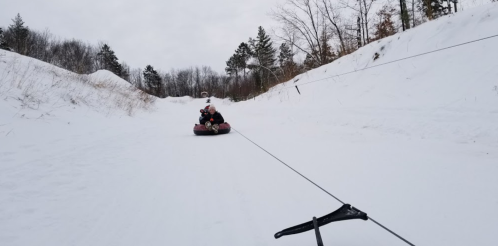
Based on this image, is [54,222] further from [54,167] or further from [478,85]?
[478,85]

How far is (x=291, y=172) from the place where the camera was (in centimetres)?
302

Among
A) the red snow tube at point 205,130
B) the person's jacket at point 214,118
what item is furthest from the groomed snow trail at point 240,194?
the person's jacket at point 214,118

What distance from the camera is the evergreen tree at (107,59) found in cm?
4788

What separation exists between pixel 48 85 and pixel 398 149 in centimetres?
921

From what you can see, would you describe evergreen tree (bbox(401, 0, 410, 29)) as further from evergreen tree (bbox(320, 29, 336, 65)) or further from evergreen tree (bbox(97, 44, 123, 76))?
evergreen tree (bbox(97, 44, 123, 76))

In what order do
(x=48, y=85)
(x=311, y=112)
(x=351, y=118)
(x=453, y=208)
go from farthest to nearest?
(x=311, y=112) → (x=48, y=85) → (x=351, y=118) → (x=453, y=208)

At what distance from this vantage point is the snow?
1.73 m

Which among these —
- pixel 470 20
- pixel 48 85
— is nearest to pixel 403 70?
pixel 470 20

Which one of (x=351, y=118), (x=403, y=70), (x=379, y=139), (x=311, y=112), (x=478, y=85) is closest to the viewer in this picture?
(x=478, y=85)

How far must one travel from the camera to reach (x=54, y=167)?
2877 mm

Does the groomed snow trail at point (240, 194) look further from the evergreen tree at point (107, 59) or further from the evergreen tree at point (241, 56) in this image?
the evergreen tree at point (107, 59)

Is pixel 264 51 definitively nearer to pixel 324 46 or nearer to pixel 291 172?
pixel 324 46

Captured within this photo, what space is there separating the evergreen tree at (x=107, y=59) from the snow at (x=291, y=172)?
1969 inches

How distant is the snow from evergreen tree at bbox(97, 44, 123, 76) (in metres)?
50.0
